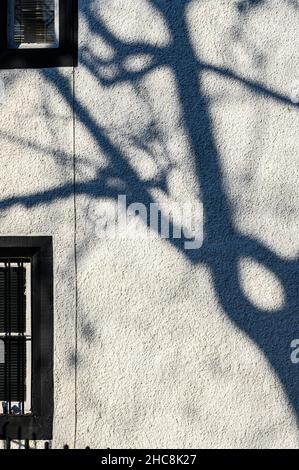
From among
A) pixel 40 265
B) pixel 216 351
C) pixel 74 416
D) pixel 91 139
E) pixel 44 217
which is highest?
pixel 91 139

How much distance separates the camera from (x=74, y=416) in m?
5.70

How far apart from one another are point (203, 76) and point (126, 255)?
5.11 feet

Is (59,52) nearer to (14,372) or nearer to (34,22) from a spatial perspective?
(34,22)

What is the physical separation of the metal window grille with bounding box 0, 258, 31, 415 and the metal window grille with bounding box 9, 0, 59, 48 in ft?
5.98

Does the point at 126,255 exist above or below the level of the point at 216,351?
above

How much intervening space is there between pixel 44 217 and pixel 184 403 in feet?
6.13

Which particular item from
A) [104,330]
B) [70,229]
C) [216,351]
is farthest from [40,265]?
[216,351]

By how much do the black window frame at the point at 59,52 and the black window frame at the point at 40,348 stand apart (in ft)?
4.63

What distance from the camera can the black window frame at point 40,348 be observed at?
5684 millimetres

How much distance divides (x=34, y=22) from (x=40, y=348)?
8.85ft

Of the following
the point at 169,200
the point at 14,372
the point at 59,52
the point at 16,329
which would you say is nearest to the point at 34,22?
the point at 59,52

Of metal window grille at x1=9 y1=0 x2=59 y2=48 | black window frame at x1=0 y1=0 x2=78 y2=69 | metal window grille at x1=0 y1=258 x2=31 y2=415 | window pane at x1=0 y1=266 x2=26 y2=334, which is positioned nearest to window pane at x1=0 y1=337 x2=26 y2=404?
metal window grille at x1=0 y1=258 x2=31 y2=415
